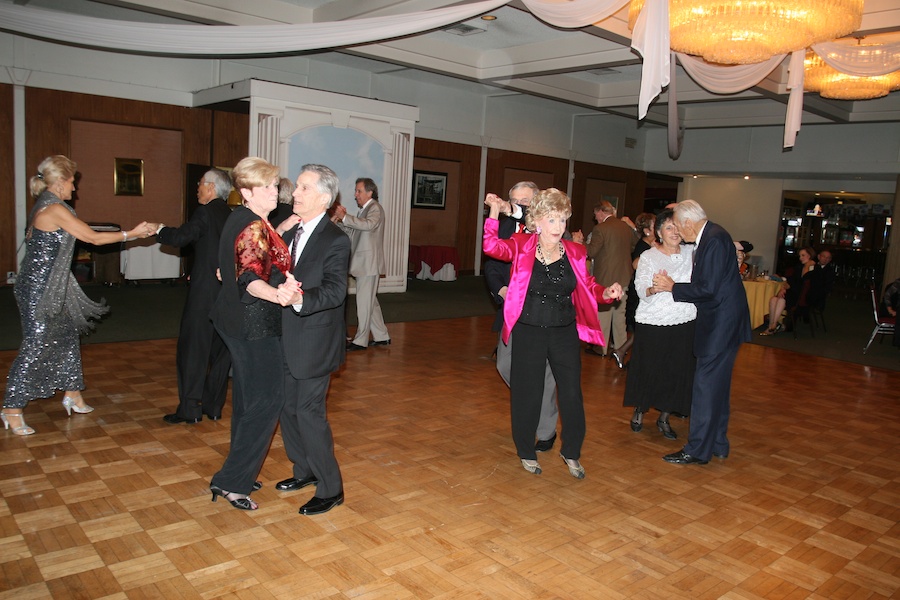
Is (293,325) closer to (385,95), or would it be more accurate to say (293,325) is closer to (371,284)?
(371,284)

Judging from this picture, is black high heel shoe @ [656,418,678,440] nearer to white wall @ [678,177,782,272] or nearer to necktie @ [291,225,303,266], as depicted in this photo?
necktie @ [291,225,303,266]

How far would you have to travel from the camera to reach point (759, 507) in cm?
349

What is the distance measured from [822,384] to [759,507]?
138 inches

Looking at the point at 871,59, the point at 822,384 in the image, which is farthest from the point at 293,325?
the point at 871,59

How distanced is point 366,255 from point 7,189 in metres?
5.79

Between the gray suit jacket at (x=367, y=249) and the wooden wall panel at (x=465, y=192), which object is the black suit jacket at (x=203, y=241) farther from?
the wooden wall panel at (x=465, y=192)

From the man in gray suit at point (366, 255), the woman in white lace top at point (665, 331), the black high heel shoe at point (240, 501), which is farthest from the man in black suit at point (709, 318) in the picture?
the man in gray suit at point (366, 255)

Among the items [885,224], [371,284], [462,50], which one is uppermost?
[462,50]

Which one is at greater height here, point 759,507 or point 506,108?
point 506,108

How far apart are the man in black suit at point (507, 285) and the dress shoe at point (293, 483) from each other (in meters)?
1.24

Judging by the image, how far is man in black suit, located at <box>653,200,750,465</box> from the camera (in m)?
3.84

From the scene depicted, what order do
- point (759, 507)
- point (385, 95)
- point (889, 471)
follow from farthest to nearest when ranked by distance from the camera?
point (385, 95), point (889, 471), point (759, 507)

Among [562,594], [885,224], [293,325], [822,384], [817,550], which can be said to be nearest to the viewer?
[562,594]

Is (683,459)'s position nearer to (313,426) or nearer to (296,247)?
(313,426)
